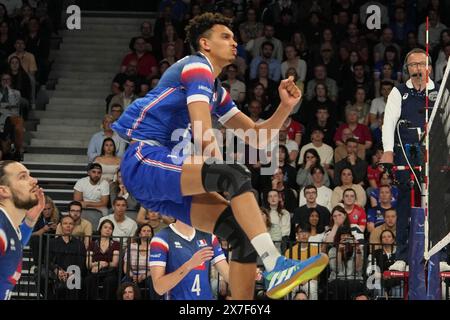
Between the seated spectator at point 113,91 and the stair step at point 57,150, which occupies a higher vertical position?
the seated spectator at point 113,91

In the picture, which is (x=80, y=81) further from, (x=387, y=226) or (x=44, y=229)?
(x=387, y=226)

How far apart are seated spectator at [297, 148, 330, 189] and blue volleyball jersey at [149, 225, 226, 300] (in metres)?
5.79

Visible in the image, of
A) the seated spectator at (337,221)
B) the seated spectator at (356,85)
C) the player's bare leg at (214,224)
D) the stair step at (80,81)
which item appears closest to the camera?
the player's bare leg at (214,224)

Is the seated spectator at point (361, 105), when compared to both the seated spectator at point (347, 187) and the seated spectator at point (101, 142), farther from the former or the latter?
the seated spectator at point (101, 142)

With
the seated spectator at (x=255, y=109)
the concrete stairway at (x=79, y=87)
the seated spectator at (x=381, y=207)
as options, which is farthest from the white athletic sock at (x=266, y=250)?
the concrete stairway at (x=79, y=87)

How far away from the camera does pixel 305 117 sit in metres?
17.0

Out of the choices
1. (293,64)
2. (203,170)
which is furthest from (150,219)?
(203,170)

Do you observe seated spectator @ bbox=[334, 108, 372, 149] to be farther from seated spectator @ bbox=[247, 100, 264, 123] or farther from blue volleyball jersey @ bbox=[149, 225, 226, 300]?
blue volleyball jersey @ bbox=[149, 225, 226, 300]

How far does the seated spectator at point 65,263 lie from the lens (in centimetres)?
1282

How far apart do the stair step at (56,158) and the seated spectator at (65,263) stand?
4.79 metres

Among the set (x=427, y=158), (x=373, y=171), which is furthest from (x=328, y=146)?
(x=427, y=158)

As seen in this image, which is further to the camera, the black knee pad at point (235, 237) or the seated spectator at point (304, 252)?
the seated spectator at point (304, 252)

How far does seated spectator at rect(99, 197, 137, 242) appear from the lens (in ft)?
46.7

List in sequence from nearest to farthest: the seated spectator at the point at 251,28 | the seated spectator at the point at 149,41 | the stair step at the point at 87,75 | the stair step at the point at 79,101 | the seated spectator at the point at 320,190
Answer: the seated spectator at the point at 320,190 < the seated spectator at the point at 251,28 < the seated spectator at the point at 149,41 < the stair step at the point at 79,101 < the stair step at the point at 87,75
